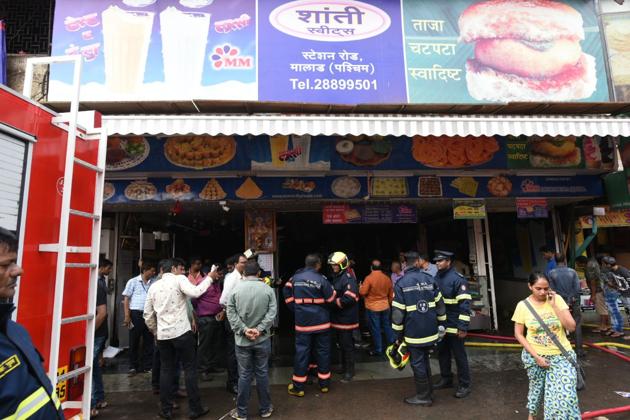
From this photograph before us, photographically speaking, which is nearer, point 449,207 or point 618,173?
point 618,173

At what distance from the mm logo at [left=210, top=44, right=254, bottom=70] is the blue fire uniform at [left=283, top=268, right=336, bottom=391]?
380 cm

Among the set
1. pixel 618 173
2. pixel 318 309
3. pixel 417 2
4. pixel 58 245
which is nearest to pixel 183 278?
pixel 318 309

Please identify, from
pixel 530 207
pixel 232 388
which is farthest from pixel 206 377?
pixel 530 207

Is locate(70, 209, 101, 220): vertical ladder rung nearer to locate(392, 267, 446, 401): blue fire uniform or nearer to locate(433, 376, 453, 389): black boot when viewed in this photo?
locate(392, 267, 446, 401): blue fire uniform

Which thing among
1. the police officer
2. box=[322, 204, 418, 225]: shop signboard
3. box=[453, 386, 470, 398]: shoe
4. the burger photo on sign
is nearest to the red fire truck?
the police officer

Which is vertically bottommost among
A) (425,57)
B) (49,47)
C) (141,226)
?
(141,226)

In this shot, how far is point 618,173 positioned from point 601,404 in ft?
16.2

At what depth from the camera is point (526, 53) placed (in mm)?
6824

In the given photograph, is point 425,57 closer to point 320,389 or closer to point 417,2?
point 417,2

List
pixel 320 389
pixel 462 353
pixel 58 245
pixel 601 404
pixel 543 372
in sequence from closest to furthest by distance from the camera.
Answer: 1. pixel 58 245
2. pixel 543 372
3. pixel 601 404
4. pixel 462 353
5. pixel 320 389

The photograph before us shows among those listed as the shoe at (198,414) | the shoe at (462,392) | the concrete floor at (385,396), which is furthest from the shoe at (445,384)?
the shoe at (198,414)

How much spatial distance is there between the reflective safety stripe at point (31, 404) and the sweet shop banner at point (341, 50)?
5425 mm

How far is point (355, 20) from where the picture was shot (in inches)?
265

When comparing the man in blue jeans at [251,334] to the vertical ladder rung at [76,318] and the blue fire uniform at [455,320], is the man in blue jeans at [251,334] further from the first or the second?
the blue fire uniform at [455,320]
